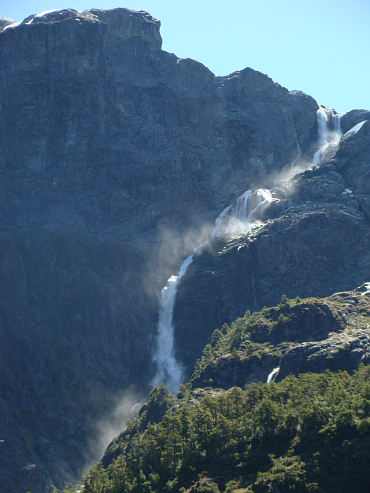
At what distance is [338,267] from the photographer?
Result: 158250 millimetres

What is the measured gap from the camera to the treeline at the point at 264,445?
6381 cm

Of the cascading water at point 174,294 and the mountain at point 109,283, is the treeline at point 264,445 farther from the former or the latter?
the cascading water at point 174,294

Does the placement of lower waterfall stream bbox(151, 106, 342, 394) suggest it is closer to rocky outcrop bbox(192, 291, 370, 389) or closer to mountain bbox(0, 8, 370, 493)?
mountain bbox(0, 8, 370, 493)

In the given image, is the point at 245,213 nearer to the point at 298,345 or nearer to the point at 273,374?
the point at 298,345

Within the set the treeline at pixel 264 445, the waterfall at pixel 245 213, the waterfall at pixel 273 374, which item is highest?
the waterfall at pixel 245 213

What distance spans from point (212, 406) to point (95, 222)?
120 meters

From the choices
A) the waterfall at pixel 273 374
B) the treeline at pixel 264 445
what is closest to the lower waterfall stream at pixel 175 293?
the waterfall at pixel 273 374

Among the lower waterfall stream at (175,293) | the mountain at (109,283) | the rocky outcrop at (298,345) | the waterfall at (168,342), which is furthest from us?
the lower waterfall stream at (175,293)

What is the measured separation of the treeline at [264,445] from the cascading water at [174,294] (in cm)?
6555

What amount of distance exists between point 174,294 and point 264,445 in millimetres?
104105

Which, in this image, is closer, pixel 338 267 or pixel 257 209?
pixel 338 267

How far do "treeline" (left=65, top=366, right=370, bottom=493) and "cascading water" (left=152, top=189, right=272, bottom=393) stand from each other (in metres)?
65.5

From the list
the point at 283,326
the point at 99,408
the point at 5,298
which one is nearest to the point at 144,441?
the point at 283,326

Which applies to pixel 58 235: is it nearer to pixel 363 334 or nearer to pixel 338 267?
pixel 338 267
